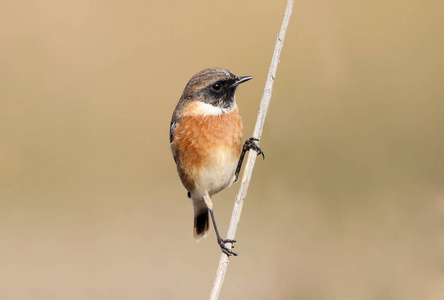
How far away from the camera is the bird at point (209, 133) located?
2.56 metres

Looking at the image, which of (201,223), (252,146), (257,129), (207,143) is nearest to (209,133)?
(207,143)

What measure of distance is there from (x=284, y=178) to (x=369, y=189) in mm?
541

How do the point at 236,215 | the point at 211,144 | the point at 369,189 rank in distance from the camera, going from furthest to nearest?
the point at 369,189 → the point at 211,144 → the point at 236,215

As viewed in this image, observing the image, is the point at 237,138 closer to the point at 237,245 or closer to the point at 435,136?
the point at 237,245

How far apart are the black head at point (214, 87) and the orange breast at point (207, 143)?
0.07 metres

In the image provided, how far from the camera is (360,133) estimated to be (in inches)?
144

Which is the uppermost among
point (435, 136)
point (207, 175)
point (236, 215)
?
point (435, 136)

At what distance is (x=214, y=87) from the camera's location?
2.58m

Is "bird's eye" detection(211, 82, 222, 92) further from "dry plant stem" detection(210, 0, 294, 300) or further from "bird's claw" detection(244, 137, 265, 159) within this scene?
"dry plant stem" detection(210, 0, 294, 300)

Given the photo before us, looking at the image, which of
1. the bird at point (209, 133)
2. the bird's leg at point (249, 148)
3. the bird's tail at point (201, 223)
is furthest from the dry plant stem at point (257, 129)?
the bird's tail at point (201, 223)

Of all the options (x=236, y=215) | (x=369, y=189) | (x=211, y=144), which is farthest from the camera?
(x=369, y=189)

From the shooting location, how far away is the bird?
256 cm

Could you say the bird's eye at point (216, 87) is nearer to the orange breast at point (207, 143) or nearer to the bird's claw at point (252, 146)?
the orange breast at point (207, 143)

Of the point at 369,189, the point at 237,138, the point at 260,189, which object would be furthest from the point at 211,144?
the point at 369,189
